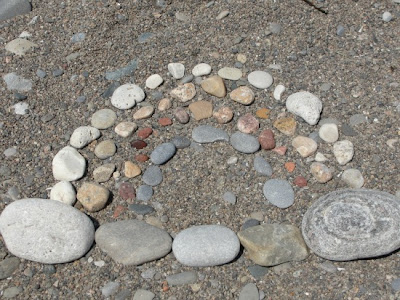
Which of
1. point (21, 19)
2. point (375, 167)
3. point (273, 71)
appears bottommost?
point (375, 167)

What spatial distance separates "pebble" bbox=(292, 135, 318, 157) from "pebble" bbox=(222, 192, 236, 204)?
1.01ft

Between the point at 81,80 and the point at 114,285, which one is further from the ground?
the point at 81,80

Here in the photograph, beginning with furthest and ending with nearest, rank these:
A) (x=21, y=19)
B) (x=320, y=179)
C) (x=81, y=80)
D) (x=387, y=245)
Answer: (x=21, y=19), (x=81, y=80), (x=320, y=179), (x=387, y=245)

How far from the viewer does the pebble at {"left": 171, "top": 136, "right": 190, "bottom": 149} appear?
2.07 metres

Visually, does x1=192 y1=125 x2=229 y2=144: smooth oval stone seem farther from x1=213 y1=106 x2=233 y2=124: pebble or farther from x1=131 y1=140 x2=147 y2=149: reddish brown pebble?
x1=131 y1=140 x2=147 y2=149: reddish brown pebble

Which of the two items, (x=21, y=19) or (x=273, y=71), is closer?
(x=273, y=71)

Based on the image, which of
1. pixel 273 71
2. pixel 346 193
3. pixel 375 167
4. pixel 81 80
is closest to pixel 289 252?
pixel 346 193

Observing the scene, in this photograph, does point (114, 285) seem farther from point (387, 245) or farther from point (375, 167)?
point (375, 167)

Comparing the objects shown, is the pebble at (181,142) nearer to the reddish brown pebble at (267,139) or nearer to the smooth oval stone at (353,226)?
the reddish brown pebble at (267,139)

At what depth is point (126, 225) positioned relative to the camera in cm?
185

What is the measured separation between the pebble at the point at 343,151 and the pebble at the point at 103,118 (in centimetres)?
83

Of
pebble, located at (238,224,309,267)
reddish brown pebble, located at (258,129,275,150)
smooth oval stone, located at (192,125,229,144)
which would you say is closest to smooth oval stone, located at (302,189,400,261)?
pebble, located at (238,224,309,267)

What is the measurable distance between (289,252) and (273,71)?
0.81 metres

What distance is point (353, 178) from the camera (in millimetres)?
1960
